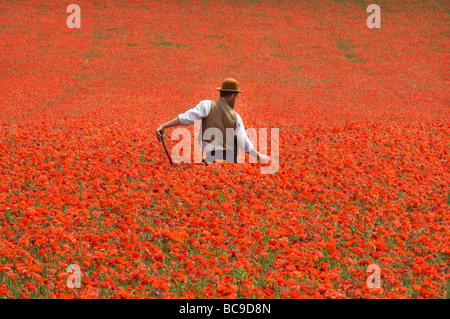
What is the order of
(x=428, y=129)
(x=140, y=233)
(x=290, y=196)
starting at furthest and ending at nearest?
(x=428, y=129)
(x=290, y=196)
(x=140, y=233)

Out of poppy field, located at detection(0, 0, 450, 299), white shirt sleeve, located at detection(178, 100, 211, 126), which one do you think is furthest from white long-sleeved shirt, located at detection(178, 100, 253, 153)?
poppy field, located at detection(0, 0, 450, 299)

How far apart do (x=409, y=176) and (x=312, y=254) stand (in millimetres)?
3639

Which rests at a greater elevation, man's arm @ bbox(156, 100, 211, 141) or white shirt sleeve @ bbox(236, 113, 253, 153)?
man's arm @ bbox(156, 100, 211, 141)

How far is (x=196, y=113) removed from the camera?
6.56 metres

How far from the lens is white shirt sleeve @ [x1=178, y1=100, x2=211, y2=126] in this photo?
6.52 m

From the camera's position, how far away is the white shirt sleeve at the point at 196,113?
6.52 m

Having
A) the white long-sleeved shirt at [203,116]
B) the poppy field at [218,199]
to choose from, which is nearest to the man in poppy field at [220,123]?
the white long-sleeved shirt at [203,116]

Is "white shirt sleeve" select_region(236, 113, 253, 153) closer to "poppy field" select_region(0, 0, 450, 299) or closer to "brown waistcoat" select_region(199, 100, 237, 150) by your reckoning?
"brown waistcoat" select_region(199, 100, 237, 150)

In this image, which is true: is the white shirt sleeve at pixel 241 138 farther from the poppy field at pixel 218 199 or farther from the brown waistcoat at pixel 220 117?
the poppy field at pixel 218 199

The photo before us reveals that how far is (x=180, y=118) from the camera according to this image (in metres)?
6.52

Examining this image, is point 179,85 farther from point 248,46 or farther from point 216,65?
point 248,46

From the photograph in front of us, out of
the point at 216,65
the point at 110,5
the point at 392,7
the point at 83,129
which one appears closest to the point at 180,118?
the point at 83,129

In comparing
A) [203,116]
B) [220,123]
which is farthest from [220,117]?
[203,116]

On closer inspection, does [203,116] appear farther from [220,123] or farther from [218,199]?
[218,199]
